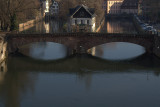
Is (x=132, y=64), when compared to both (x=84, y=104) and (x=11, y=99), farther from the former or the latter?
(x=11, y=99)

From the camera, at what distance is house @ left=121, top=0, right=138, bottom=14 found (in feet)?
593

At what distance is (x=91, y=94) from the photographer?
130 feet

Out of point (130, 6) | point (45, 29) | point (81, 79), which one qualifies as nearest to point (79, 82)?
point (81, 79)

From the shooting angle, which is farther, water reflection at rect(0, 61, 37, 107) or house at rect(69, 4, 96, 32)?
house at rect(69, 4, 96, 32)

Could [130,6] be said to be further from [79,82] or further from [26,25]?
[79,82]

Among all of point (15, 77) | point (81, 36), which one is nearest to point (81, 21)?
point (81, 36)

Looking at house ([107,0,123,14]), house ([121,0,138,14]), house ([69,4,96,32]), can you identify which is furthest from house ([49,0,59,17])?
house ([69,4,96,32])

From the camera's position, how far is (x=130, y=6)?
181000mm

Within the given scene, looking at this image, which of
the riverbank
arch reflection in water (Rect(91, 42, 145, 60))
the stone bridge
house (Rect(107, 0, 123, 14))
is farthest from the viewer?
house (Rect(107, 0, 123, 14))

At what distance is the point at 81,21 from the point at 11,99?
45630 millimetres

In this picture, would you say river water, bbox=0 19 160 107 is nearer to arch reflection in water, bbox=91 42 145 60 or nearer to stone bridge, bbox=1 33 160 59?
arch reflection in water, bbox=91 42 145 60

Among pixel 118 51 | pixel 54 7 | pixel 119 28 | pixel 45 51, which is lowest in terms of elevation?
pixel 118 51

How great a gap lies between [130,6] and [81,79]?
465 ft

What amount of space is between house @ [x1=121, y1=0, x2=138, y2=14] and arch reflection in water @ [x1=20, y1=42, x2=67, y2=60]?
377 ft
